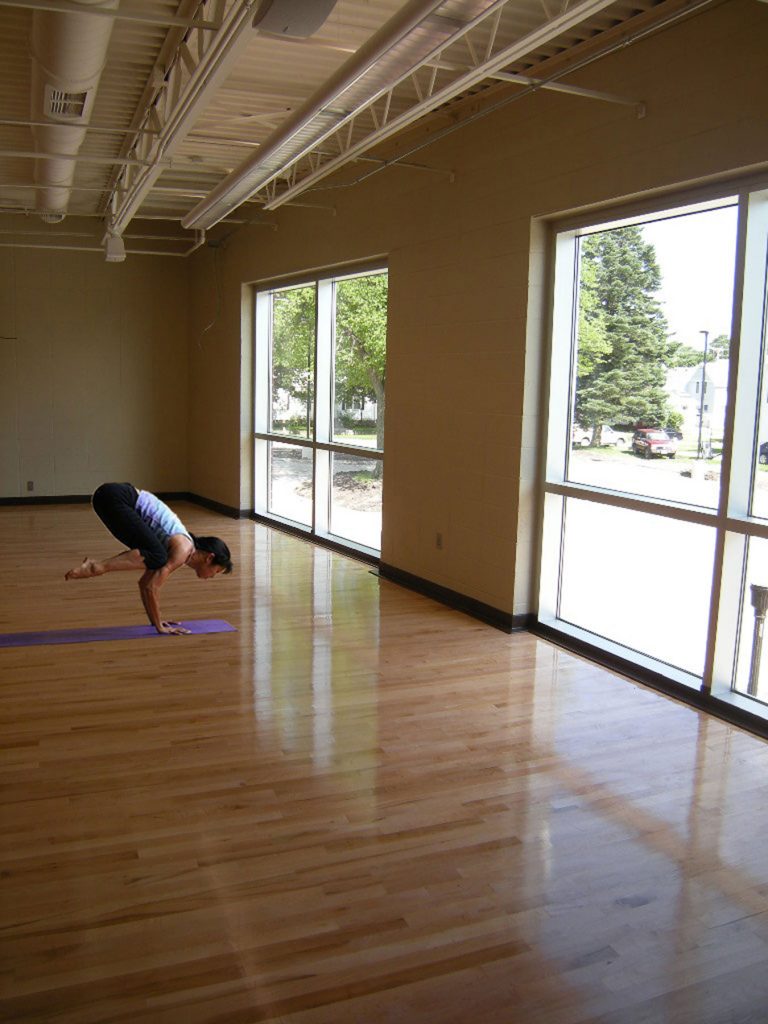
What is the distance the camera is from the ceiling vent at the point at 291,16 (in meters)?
3.34

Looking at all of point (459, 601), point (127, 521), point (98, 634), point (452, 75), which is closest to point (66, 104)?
point (452, 75)

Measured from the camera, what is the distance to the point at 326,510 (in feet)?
32.1

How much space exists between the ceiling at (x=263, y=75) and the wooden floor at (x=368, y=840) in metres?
3.03

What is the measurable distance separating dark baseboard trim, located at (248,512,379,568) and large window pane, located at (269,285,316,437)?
1055 millimetres

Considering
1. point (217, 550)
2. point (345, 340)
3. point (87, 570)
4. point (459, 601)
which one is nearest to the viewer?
point (217, 550)

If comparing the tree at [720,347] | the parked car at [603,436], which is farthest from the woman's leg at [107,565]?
the tree at [720,347]

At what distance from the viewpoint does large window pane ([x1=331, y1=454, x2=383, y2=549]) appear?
8844 millimetres

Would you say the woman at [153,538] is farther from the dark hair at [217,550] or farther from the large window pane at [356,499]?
the large window pane at [356,499]

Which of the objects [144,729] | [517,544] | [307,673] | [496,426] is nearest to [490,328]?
[496,426]

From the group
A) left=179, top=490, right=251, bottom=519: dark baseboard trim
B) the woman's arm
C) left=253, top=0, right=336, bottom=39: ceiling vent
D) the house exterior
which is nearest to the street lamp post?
the house exterior

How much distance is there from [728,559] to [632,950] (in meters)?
2.54

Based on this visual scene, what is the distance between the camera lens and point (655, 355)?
17.9 ft

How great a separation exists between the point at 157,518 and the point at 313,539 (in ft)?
13.6

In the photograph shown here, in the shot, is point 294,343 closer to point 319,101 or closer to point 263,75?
point 263,75
